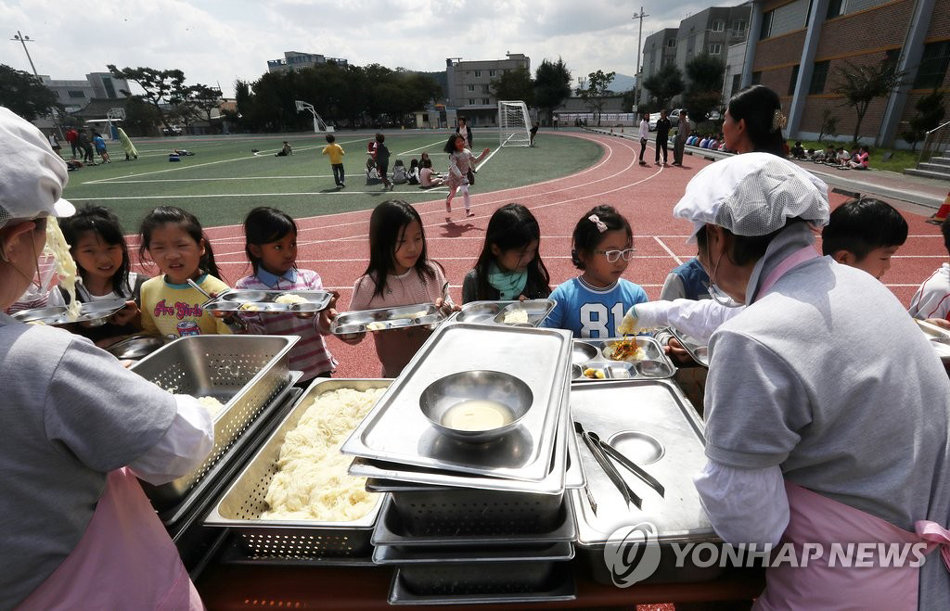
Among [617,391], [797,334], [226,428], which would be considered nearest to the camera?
[797,334]

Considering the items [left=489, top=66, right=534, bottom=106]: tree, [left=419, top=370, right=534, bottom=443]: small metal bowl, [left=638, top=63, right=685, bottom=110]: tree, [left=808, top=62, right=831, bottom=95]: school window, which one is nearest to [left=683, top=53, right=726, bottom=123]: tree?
[left=638, top=63, right=685, bottom=110]: tree

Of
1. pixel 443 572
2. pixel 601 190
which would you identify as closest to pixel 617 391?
pixel 443 572

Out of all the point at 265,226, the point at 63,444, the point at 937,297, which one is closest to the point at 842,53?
the point at 937,297

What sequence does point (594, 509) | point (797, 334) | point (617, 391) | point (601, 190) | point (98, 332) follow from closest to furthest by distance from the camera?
point (797, 334)
point (594, 509)
point (617, 391)
point (98, 332)
point (601, 190)

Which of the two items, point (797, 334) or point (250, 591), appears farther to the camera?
point (250, 591)

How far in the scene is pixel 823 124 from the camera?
25109 millimetres

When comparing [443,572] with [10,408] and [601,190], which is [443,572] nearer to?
→ [10,408]

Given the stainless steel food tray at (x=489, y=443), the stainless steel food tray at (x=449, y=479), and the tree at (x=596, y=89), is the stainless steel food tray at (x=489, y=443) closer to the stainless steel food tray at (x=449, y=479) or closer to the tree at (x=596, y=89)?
the stainless steel food tray at (x=449, y=479)

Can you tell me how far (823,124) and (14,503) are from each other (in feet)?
112

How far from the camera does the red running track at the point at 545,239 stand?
6852mm

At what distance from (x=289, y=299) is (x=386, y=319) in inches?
25.7

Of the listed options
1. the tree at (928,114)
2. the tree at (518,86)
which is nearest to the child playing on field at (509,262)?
the tree at (928,114)

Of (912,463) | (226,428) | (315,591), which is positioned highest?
(912,463)

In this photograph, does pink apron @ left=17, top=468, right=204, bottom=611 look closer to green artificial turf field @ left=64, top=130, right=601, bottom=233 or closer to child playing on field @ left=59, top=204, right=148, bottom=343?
child playing on field @ left=59, top=204, right=148, bottom=343
